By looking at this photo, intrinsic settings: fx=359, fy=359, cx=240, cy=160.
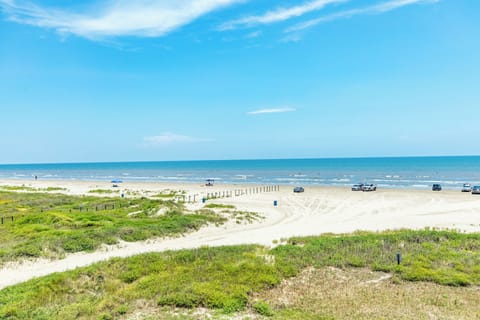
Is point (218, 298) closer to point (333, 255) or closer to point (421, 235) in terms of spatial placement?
point (333, 255)

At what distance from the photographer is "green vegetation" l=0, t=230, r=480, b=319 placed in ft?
38.2

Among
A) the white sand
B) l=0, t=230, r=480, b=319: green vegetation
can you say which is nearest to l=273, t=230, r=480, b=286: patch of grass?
l=0, t=230, r=480, b=319: green vegetation

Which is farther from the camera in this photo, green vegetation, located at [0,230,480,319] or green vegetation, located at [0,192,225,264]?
green vegetation, located at [0,192,225,264]

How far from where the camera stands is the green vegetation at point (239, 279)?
38.2 feet

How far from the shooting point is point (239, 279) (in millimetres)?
13750

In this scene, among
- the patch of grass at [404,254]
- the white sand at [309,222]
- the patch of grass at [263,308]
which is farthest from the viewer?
the white sand at [309,222]

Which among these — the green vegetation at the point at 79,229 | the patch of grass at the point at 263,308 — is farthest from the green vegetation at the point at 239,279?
the green vegetation at the point at 79,229

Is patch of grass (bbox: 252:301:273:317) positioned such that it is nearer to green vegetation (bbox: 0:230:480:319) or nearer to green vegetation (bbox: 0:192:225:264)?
green vegetation (bbox: 0:230:480:319)

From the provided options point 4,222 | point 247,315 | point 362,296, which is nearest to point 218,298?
point 247,315

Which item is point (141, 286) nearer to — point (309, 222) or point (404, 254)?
→ point (404, 254)

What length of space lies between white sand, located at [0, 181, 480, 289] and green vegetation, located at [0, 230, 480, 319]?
315 cm

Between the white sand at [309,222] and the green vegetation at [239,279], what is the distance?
315cm

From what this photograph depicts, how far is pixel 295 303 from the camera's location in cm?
1203

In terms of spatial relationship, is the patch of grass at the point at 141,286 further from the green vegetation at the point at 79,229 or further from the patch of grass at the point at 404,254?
the green vegetation at the point at 79,229
